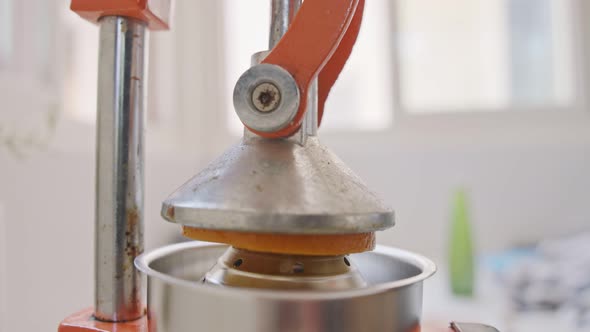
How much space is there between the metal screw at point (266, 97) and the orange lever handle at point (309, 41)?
2 centimetres

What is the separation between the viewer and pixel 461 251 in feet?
3.67

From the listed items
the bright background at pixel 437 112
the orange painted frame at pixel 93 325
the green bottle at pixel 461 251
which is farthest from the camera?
the bright background at pixel 437 112

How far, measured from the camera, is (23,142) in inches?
28.0

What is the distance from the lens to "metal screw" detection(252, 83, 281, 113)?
302 millimetres

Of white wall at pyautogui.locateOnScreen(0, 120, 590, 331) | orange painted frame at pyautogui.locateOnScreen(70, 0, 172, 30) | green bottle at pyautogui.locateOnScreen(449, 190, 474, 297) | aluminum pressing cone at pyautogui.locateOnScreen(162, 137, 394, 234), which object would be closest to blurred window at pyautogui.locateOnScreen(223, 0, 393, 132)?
white wall at pyautogui.locateOnScreen(0, 120, 590, 331)

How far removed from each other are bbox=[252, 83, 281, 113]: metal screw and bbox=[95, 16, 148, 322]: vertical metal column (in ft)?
0.41

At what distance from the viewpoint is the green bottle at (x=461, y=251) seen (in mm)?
1096

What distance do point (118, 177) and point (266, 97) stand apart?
14 cm

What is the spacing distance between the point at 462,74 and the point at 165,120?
3.52 ft

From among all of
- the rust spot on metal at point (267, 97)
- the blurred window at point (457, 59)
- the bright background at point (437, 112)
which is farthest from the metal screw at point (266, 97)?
the blurred window at point (457, 59)

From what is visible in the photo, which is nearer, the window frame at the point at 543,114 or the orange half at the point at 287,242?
the orange half at the point at 287,242

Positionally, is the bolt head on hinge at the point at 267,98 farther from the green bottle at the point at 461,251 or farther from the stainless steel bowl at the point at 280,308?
the green bottle at the point at 461,251

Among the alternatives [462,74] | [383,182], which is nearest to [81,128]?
[383,182]

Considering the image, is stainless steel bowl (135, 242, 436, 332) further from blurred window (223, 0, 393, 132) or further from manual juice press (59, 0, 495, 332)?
blurred window (223, 0, 393, 132)
